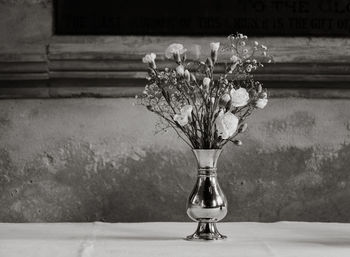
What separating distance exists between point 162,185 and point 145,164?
0.11 m

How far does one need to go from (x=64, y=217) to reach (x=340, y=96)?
1.25 m

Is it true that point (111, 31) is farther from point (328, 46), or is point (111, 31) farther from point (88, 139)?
point (328, 46)

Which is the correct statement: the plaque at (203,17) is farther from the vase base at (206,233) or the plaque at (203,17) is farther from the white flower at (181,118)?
the vase base at (206,233)

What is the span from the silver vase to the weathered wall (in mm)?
674

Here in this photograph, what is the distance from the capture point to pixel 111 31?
9.28ft

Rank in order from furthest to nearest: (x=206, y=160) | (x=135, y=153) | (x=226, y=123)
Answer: (x=135, y=153)
(x=206, y=160)
(x=226, y=123)

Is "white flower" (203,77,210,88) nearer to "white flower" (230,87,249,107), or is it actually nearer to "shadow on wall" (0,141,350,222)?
"white flower" (230,87,249,107)

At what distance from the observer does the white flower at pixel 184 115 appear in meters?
2.06

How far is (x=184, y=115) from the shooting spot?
81.2 inches

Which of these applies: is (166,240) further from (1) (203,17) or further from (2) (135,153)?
(1) (203,17)

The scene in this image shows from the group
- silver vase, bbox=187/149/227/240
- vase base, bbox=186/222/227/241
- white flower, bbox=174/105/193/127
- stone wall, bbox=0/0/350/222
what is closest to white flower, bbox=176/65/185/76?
white flower, bbox=174/105/193/127

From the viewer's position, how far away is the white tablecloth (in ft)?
6.31

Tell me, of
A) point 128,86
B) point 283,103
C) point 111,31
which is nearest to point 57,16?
point 111,31

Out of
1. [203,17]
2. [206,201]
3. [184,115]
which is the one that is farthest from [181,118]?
[203,17]
